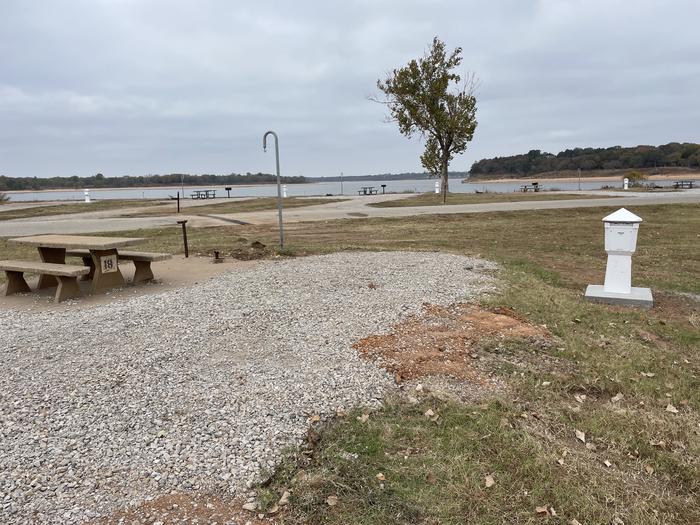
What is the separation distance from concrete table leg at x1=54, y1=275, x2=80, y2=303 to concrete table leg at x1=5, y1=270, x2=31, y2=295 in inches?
38.2

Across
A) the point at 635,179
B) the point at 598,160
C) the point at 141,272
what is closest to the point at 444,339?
the point at 141,272

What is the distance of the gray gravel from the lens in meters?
2.77

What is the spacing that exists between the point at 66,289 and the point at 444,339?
490 centimetres

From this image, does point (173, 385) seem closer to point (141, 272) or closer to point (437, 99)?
point (141, 272)

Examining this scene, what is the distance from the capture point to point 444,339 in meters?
4.89

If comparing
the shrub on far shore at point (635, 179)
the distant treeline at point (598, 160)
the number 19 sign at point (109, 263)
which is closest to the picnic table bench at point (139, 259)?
the number 19 sign at point (109, 263)

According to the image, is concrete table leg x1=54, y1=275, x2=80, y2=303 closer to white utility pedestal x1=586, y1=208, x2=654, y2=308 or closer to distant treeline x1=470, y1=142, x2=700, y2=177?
white utility pedestal x1=586, y1=208, x2=654, y2=308

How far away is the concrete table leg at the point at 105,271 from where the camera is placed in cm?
702

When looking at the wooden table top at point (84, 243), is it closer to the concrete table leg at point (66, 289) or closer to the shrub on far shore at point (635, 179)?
the concrete table leg at point (66, 289)

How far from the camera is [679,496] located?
2744 millimetres

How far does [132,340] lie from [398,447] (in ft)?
9.43

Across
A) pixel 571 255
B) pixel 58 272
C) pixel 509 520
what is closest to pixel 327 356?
pixel 509 520

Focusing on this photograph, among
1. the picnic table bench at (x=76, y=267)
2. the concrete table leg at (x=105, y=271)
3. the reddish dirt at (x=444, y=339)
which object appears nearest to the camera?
the reddish dirt at (x=444, y=339)

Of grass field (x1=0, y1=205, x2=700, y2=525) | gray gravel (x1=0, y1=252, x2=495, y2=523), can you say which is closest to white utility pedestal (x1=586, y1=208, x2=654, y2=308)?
grass field (x1=0, y1=205, x2=700, y2=525)
